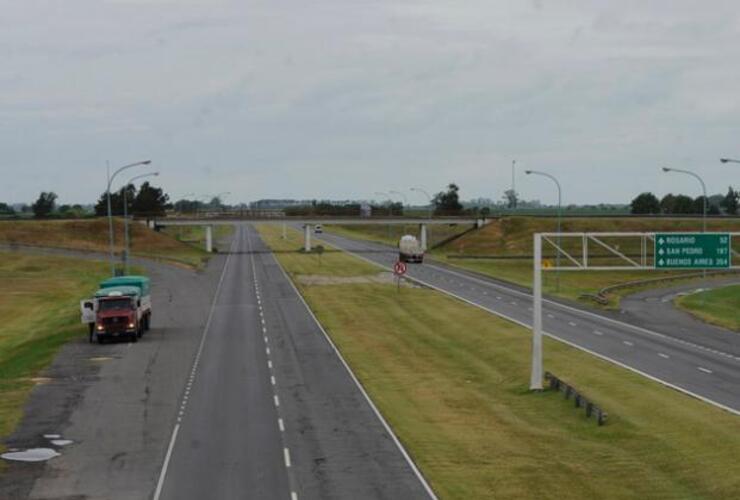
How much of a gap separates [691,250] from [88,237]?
370ft

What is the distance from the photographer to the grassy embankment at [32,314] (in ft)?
141

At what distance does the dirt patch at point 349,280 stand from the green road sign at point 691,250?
4762 cm

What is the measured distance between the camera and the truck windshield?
56031 millimetres

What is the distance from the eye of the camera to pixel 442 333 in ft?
201

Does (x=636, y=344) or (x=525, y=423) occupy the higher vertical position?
(x=525, y=423)

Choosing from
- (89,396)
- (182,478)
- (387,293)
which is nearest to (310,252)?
(387,293)

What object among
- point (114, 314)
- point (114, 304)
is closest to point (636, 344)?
point (114, 314)

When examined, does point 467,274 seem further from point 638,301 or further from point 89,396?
point 89,396

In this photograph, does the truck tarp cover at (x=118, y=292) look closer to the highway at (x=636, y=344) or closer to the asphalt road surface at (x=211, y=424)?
the asphalt road surface at (x=211, y=424)

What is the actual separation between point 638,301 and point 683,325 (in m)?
18.0

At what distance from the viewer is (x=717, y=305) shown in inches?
3152

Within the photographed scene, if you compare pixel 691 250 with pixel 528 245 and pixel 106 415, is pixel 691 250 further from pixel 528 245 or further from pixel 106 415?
pixel 528 245

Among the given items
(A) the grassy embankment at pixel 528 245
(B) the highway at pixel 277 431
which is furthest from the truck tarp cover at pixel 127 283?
(A) the grassy embankment at pixel 528 245

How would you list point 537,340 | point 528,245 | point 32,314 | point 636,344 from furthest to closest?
point 528,245 < point 32,314 < point 636,344 < point 537,340
